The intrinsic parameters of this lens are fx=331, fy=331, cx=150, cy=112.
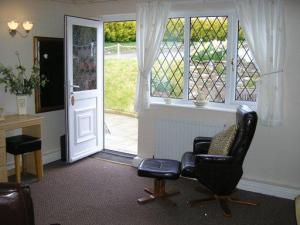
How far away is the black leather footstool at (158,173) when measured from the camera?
3408 millimetres

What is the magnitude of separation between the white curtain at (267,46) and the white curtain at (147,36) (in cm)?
99

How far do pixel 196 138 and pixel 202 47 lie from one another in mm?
1206

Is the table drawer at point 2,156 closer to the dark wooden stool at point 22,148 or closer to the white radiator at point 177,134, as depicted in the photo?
the dark wooden stool at point 22,148

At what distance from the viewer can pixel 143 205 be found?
11.7ft

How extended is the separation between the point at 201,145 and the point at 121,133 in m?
3.07

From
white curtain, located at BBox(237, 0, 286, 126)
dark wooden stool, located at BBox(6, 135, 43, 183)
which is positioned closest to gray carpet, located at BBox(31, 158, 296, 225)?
dark wooden stool, located at BBox(6, 135, 43, 183)

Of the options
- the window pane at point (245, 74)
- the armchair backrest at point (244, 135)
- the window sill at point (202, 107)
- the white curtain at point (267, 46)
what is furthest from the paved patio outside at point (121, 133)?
the white curtain at point (267, 46)

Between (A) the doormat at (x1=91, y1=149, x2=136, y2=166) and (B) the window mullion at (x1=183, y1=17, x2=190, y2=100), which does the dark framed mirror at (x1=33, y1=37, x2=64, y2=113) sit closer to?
(A) the doormat at (x1=91, y1=149, x2=136, y2=166)

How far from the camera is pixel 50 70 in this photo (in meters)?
4.80

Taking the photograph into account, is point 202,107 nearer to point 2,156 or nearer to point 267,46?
point 267,46

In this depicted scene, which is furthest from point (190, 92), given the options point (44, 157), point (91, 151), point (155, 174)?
point (44, 157)

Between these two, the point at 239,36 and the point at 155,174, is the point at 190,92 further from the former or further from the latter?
the point at 155,174

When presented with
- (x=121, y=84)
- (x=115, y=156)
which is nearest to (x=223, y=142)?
(x=115, y=156)

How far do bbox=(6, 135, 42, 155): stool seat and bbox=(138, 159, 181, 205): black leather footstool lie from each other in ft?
4.67
